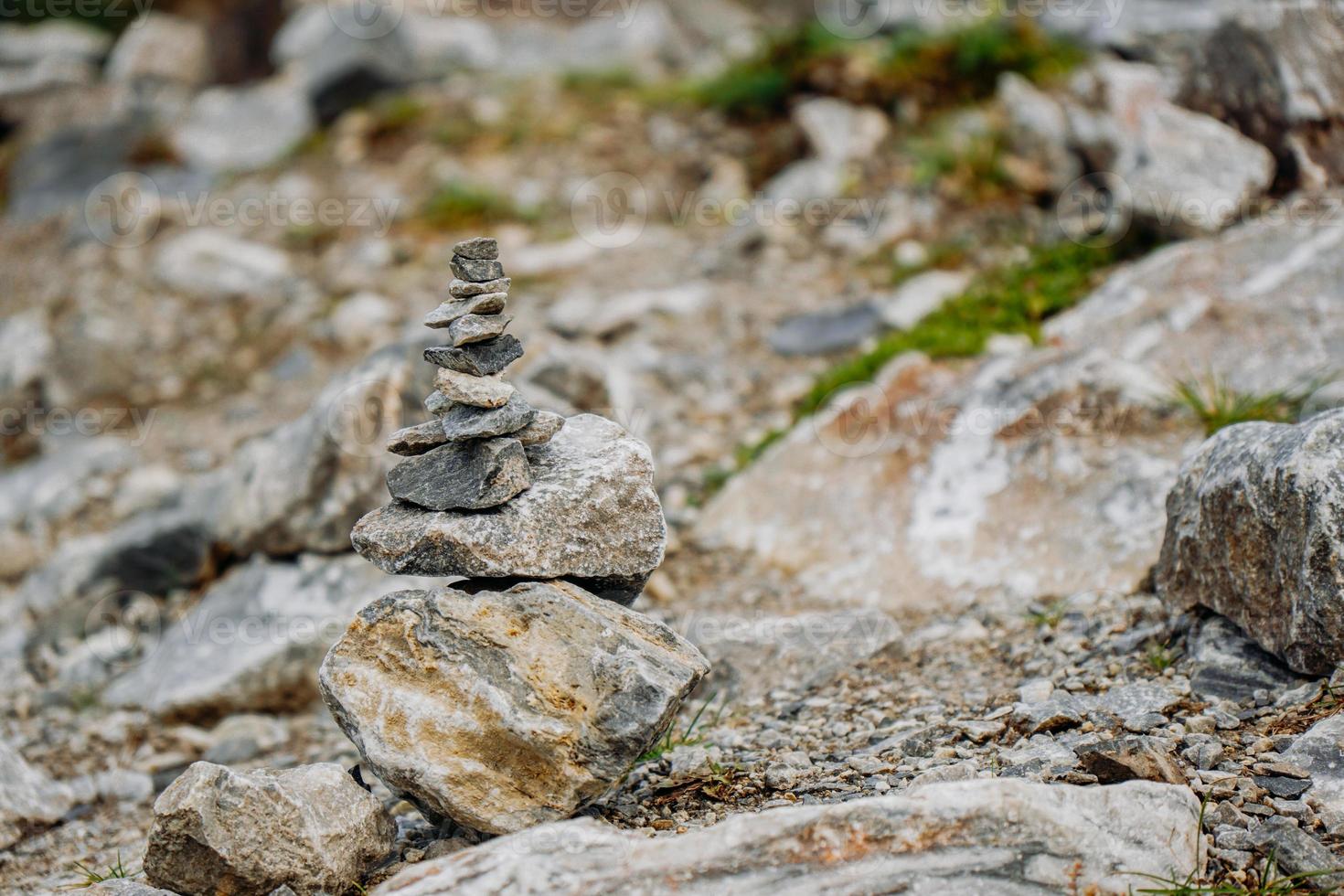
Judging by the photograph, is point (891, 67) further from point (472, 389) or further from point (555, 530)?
point (555, 530)

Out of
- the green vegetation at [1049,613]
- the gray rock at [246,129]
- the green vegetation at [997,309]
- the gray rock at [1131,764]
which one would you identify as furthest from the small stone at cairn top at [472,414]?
the gray rock at [246,129]

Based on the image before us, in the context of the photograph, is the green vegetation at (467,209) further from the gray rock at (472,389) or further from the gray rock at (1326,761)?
the gray rock at (1326,761)

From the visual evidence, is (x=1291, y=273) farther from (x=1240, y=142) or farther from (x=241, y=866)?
(x=241, y=866)

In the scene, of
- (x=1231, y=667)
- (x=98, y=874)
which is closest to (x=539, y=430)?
(x=98, y=874)

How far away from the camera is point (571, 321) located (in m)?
10.2

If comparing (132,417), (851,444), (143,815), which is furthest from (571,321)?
(143,815)

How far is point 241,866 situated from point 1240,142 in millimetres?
8624

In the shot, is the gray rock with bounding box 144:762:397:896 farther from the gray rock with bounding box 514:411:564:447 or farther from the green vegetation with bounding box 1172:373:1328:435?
the green vegetation with bounding box 1172:373:1328:435

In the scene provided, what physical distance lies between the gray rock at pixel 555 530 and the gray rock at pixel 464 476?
0.06 m

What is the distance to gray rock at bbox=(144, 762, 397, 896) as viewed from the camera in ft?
13.2

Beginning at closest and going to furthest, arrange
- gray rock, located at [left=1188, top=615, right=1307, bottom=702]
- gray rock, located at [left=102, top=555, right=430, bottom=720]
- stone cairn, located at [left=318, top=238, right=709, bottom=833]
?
stone cairn, located at [left=318, top=238, right=709, bottom=833] < gray rock, located at [left=1188, top=615, right=1307, bottom=702] < gray rock, located at [left=102, top=555, right=430, bottom=720]

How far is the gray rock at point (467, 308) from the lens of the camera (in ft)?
14.9

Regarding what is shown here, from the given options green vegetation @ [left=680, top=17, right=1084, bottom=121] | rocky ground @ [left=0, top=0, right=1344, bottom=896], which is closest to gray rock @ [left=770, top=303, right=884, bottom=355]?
rocky ground @ [left=0, top=0, right=1344, bottom=896]

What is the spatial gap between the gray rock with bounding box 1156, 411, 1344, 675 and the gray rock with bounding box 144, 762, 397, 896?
149 inches
